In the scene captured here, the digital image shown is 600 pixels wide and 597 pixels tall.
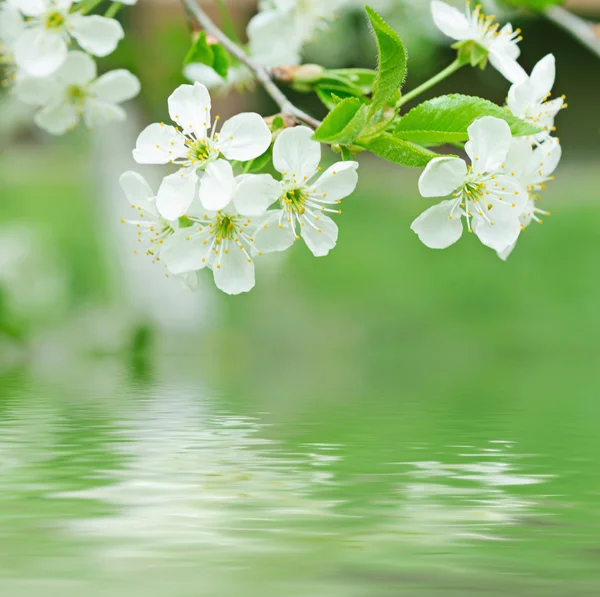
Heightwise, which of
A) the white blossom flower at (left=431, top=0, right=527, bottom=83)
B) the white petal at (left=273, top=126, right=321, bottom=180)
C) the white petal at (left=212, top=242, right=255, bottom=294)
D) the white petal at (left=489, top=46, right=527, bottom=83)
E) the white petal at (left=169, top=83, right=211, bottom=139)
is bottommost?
the white petal at (left=212, top=242, right=255, bottom=294)

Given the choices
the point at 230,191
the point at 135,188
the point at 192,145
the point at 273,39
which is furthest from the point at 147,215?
the point at 273,39

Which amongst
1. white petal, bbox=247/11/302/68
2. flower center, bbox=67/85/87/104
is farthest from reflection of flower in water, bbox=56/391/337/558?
white petal, bbox=247/11/302/68

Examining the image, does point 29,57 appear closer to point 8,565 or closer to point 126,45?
point 8,565

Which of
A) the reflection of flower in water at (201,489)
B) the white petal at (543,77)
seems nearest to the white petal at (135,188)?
the reflection of flower in water at (201,489)

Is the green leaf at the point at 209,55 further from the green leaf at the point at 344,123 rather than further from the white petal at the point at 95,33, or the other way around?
the green leaf at the point at 344,123

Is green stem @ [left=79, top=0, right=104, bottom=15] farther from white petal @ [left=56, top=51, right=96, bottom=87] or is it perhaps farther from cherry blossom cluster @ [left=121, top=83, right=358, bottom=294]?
cherry blossom cluster @ [left=121, top=83, right=358, bottom=294]
